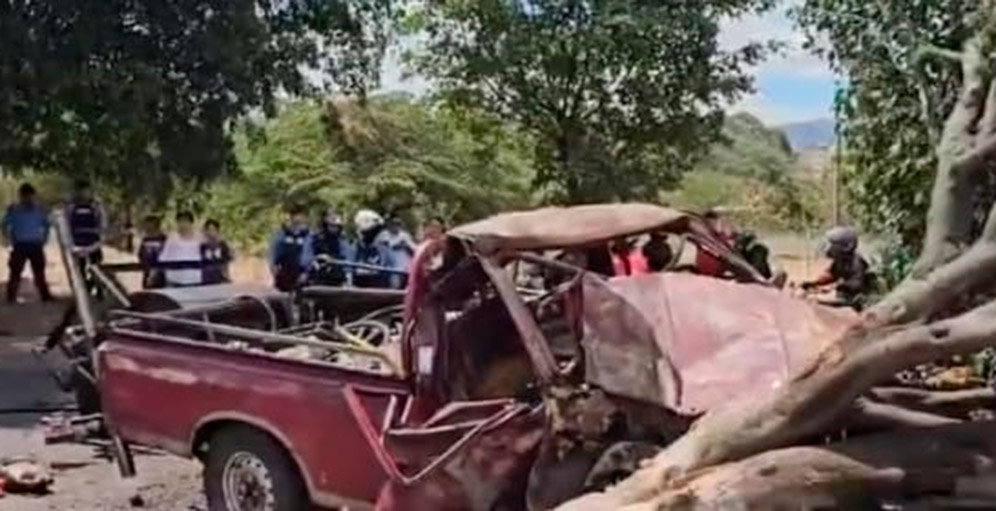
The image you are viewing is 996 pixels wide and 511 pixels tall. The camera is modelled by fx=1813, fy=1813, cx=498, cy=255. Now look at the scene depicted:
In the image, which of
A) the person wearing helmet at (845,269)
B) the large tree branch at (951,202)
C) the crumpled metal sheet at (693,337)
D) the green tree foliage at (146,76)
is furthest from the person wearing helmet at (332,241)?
the large tree branch at (951,202)

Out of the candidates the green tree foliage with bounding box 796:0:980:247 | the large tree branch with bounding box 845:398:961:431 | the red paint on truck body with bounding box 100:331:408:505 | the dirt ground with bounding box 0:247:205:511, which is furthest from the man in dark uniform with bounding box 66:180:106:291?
the large tree branch with bounding box 845:398:961:431

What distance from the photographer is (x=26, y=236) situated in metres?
21.6

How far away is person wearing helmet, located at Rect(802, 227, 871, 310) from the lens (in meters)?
11.3

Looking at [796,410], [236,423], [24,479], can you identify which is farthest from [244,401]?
[796,410]

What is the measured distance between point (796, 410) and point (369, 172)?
2629 centimetres

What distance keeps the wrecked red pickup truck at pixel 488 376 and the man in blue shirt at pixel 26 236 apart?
12.7 meters

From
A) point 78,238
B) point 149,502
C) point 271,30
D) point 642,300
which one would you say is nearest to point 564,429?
point 642,300

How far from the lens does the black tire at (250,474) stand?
8469mm

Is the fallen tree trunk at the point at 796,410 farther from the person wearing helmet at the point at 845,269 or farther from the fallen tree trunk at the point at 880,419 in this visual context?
the person wearing helmet at the point at 845,269

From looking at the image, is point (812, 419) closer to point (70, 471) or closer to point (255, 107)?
point (70, 471)

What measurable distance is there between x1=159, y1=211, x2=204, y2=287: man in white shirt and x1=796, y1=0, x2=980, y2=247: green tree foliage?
5.19m

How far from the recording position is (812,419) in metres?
6.09

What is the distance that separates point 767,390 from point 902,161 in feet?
12.8

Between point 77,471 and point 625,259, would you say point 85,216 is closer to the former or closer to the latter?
point 77,471
